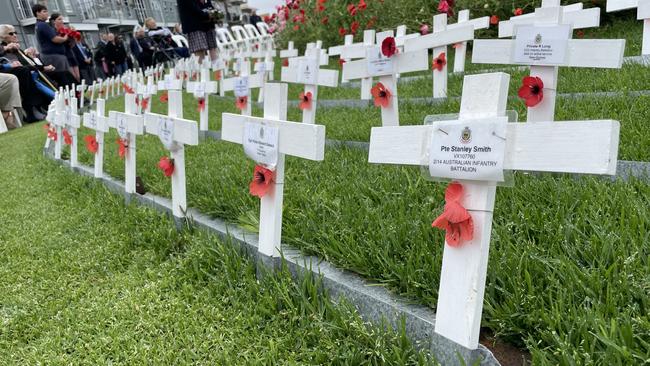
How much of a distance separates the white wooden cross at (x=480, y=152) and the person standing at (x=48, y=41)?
34.5 ft

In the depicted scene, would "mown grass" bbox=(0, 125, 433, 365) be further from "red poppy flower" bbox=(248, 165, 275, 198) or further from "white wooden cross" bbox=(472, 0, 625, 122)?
"white wooden cross" bbox=(472, 0, 625, 122)

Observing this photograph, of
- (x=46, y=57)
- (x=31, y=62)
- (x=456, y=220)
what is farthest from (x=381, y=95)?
(x=31, y=62)

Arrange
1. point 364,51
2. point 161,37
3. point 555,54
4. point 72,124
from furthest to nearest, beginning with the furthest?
point 161,37, point 364,51, point 72,124, point 555,54

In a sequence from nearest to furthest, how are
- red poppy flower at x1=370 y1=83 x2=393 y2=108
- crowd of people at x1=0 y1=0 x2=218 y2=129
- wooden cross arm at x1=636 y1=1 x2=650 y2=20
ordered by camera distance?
red poppy flower at x1=370 y1=83 x2=393 y2=108
wooden cross arm at x1=636 y1=1 x2=650 y2=20
crowd of people at x1=0 y1=0 x2=218 y2=129

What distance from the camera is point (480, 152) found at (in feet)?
4.37

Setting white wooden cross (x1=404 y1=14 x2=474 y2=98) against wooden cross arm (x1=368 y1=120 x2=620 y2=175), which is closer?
wooden cross arm (x1=368 y1=120 x2=620 y2=175)

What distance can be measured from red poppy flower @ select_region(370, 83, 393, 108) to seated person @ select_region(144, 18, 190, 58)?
13.9 m

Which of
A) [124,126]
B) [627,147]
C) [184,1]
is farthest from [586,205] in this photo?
[184,1]

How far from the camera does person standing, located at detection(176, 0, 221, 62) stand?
799 cm

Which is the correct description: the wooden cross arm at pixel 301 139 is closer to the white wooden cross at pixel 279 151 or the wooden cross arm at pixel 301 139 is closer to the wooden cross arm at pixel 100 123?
the white wooden cross at pixel 279 151

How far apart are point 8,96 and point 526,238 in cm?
1065

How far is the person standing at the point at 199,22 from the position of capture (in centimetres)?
799

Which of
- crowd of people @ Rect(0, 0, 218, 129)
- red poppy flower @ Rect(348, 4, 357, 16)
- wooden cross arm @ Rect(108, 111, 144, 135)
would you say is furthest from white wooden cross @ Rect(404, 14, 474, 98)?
crowd of people @ Rect(0, 0, 218, 129)

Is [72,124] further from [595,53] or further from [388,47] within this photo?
[595,53]
